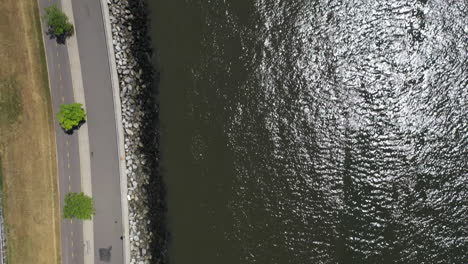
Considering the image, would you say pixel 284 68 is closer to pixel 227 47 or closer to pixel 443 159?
pixel 227 47

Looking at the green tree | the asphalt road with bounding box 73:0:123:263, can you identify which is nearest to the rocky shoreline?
the asphalt road with bounding box 73:0:123:263

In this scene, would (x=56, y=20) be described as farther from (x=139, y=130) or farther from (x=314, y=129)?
(x=314, y=129)

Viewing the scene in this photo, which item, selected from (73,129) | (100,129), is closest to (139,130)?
(100,129)

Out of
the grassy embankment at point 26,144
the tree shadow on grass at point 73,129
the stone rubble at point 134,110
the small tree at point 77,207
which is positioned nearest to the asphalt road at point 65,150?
the tree shadow on grass at point 73,129

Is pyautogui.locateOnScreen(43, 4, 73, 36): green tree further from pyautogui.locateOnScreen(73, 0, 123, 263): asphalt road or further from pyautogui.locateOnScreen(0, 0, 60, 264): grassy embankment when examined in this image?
pyautogui.locateOnScreen(0, 0, 60, 264): grassy embankment

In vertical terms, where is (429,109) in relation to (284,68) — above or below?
below

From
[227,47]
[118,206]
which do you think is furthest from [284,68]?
[118,206]

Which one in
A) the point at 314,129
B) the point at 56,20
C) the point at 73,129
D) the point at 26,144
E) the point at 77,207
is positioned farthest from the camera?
the point at 314,129
